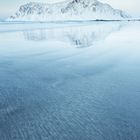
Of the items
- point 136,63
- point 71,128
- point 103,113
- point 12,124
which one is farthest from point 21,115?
point 136,63

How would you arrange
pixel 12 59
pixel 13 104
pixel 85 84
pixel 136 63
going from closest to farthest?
pixel 13 104, pixel 85 84, pixel 136 63, pixel 12 59

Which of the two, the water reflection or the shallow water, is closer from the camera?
the shallow water

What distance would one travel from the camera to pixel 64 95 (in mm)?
5039

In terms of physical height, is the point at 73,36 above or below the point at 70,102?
below

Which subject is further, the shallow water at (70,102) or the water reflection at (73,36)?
the water reflection at (73,36)

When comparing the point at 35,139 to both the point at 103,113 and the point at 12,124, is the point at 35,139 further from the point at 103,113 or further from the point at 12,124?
the point at 103,113

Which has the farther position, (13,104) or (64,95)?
(64,95)

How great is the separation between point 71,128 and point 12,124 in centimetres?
96

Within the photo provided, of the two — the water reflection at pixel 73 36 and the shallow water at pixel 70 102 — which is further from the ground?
the shallow water at pixel 70 102

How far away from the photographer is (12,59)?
968cm

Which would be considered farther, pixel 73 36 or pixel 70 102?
pixel 73 36

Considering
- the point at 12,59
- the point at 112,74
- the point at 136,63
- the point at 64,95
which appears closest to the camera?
the point at 64,95

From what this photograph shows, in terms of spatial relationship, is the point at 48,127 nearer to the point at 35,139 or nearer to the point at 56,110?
the point at 35,139

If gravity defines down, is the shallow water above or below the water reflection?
above
